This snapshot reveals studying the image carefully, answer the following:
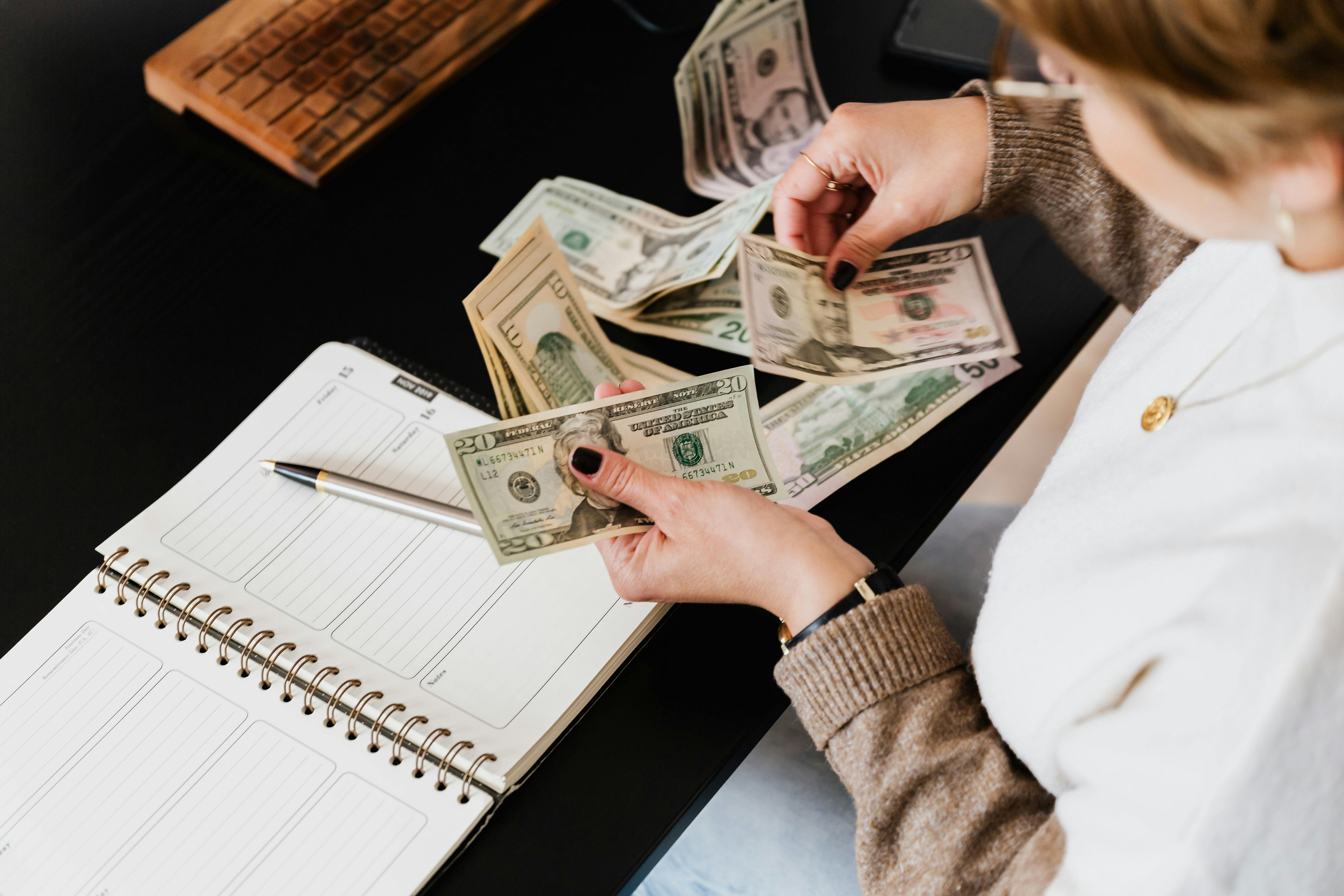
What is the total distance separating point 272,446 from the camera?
0.93 m

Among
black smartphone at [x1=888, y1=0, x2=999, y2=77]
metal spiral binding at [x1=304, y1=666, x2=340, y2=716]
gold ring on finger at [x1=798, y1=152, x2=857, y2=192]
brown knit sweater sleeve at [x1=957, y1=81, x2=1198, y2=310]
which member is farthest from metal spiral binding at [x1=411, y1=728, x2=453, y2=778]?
black smartphone at [x1=888, y1=0, x2=999, y2=77]

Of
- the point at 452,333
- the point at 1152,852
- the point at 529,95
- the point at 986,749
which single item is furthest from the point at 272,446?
the point at 1152,852

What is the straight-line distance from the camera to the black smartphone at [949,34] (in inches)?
49.4

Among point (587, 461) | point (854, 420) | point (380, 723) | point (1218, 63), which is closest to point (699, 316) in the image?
point (854, 420)

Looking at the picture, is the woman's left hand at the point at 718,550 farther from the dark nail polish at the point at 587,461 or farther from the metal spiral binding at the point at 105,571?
the metal spiral binding at the point at 105,571

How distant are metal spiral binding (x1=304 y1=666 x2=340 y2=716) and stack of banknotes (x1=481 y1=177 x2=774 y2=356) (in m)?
0.49

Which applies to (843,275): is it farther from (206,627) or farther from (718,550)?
(206,627)

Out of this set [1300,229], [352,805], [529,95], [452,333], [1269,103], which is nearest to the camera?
[1269,103]

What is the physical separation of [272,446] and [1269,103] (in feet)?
2.81

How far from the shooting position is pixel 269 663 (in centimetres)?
78

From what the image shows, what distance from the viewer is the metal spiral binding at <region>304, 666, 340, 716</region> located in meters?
0.77

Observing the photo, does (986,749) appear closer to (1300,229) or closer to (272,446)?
(1300,229)

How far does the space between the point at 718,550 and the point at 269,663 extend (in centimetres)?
39

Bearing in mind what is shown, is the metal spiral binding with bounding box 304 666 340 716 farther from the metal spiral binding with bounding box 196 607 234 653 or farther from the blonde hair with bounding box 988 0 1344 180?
the blonde hair with bounding box 988 0 1344 180
